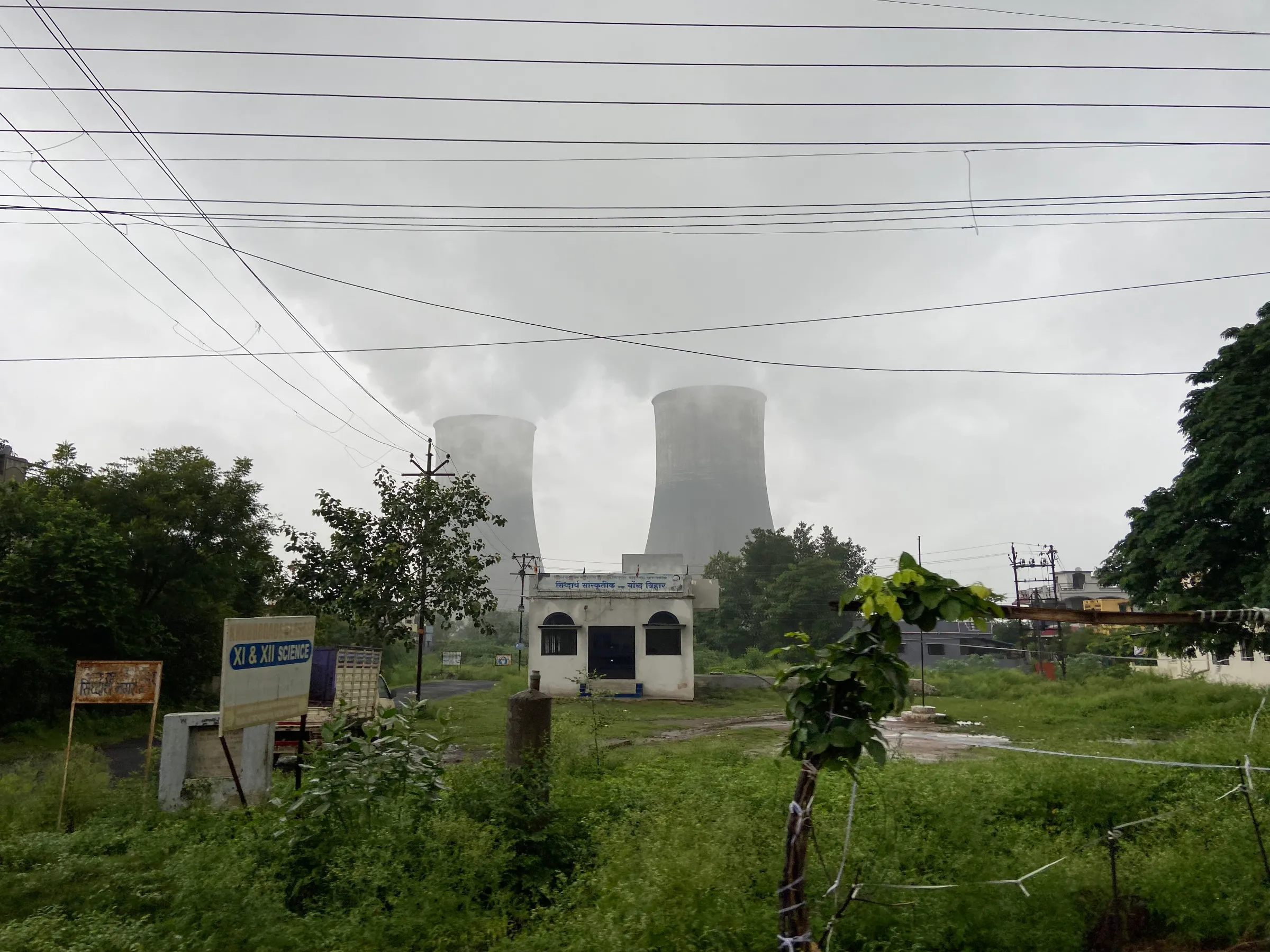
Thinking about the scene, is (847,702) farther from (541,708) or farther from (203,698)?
(203,698)

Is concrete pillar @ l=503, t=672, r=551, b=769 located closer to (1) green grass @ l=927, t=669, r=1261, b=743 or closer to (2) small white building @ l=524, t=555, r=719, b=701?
(1) green grass @ l=927, t=669, r=1261, b=743

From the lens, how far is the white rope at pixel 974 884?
159 inches

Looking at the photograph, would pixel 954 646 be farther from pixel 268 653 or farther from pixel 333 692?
pixel 268 653

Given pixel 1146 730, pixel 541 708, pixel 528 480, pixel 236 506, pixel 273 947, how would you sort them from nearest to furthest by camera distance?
pixel 273 947
pixel 541 708
pixel 1146 730
pixel 236 506
pixel 528 480

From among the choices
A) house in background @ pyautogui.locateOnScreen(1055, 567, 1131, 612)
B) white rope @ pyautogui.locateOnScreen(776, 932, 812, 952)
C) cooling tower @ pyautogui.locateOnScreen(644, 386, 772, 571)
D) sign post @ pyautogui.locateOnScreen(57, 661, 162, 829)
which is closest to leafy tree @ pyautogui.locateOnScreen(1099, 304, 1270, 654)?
white rope @ pyautogui.locateOnScreen(776, 932, 812, 952)

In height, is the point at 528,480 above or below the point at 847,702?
above

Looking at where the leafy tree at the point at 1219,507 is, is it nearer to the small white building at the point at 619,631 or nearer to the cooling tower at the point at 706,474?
the small white building at the point at 619,631

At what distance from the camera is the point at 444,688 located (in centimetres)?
2883

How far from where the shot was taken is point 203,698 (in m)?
19.8

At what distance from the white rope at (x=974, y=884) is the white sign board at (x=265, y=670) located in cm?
474

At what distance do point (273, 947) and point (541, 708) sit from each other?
298 cm

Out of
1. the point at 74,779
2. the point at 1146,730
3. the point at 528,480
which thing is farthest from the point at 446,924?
the point at 528,480

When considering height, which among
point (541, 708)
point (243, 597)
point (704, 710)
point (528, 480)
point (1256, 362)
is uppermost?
point (528, 480)

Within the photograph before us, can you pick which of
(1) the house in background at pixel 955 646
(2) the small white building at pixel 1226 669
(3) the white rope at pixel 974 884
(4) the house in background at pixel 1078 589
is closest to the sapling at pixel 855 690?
(3) the white rope at pixel 974 884
